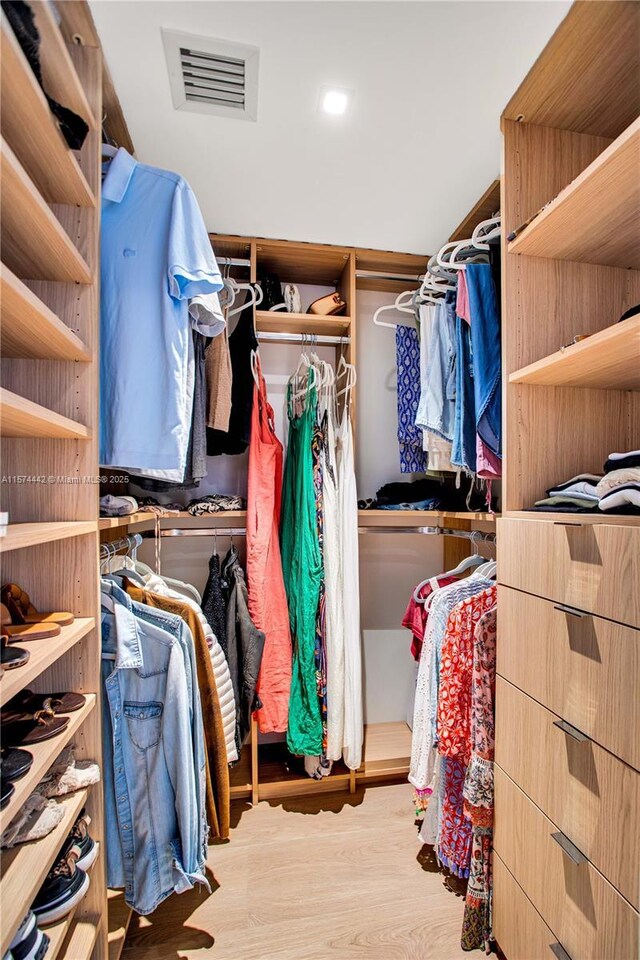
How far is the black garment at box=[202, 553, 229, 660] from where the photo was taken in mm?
1697

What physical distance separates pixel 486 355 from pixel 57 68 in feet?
3.99

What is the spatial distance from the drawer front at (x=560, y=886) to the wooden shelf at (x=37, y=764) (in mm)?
1031

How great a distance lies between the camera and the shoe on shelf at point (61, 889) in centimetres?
82

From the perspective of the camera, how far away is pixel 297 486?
1784mm

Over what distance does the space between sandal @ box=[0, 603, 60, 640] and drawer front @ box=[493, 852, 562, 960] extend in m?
1.26

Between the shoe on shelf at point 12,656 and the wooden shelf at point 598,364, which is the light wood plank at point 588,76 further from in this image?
the shoe on shelf at point 12,656

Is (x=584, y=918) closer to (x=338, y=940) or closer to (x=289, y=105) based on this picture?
(x=338, y=940)

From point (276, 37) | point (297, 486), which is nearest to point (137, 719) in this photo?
point (297, 486)

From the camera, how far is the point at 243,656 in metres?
1.66

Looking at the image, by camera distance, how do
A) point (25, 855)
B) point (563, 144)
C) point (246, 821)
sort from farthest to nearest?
point (246, 821), point (563, 144), point (25, 855)

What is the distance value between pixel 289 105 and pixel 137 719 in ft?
5.57

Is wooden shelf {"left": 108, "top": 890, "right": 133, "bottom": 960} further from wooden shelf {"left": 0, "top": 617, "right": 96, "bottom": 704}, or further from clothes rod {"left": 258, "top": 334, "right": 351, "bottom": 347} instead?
clothes rod {"left": 258, "top": 334, "right": 351, "bottom": 347}

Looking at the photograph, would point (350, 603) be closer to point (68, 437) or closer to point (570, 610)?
point (570, 610)

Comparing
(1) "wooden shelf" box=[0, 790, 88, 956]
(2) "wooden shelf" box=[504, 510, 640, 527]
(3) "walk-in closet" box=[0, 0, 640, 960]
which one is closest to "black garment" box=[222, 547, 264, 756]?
(3) "walk-in closet" box=[0, 0, 640, 960]
